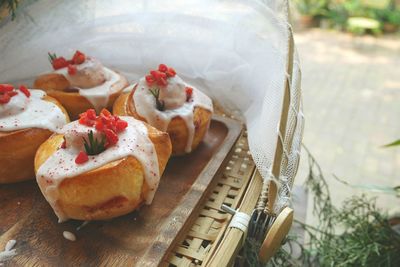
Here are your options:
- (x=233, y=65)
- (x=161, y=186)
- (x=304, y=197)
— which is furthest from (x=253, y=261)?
(x=304, y=197)

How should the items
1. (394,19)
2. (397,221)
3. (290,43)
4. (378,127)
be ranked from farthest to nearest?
1. (394,19)
2. (378,127)
3. (397,221)
4. (290,43)

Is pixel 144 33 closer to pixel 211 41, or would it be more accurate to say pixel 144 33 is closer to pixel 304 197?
pixel 211 41

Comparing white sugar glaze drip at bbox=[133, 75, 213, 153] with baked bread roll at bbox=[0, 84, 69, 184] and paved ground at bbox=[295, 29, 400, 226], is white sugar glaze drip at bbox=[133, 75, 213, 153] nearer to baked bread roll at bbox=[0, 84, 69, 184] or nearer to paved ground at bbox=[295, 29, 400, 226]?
baked bread roll at bbox=[0, 84, 69, 184]

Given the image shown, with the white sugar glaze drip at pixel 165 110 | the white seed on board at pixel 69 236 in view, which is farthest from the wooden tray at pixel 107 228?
the white sugar glaze drip at pixel 165 110

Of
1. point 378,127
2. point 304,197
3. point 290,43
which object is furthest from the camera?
point 378,127

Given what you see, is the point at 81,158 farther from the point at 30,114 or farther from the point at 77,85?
the point at 77,85

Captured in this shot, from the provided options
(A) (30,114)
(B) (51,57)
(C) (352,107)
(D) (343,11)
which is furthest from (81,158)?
(D) (343,11)

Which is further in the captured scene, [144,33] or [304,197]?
[304,197]
